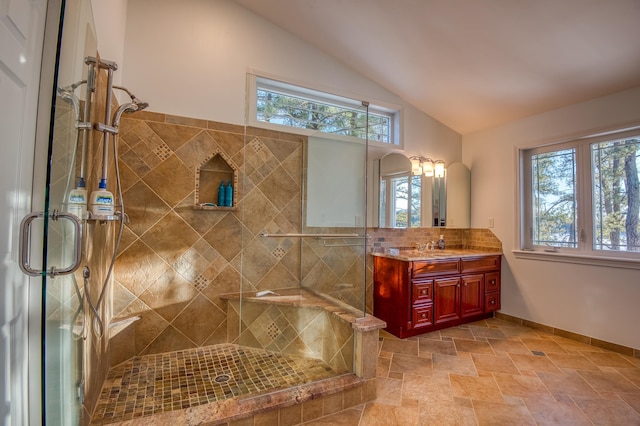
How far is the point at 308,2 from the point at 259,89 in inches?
33.7

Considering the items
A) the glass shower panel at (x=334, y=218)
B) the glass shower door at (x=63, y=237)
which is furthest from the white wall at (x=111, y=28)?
the glass shower panel at (x=334, y=218)

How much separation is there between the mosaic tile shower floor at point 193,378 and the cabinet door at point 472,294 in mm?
1912

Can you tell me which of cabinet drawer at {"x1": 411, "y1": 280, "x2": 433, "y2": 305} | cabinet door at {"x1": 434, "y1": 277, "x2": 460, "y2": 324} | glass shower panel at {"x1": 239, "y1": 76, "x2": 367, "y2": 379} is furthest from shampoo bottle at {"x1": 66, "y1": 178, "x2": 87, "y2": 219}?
cabinet door at {"x1": 434, "y1": 277, "x2": 460, "y2": 324}

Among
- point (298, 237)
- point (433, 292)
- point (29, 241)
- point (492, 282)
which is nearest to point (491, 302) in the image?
point (492, 282)

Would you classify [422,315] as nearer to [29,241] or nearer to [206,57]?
[29,241]

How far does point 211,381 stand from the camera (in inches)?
73.6

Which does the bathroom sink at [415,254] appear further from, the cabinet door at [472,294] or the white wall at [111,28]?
the white wall at [111,28]

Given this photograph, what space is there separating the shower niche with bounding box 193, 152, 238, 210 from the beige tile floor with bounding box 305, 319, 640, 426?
5.90 ft

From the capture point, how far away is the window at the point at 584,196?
2.57 m

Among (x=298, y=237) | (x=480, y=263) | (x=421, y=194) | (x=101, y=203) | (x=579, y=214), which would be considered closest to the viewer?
(x=101, y=203)

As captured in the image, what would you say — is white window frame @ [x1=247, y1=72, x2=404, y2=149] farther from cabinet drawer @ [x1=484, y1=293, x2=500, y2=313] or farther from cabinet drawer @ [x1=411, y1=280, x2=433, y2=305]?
cabinet drawer @ [x1=484, y1=293, x2=500, y2=313]

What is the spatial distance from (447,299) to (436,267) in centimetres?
39

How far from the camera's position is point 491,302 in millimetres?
3320

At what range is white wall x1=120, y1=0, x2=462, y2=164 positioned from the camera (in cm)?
230
